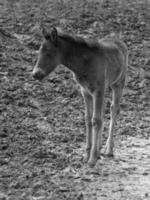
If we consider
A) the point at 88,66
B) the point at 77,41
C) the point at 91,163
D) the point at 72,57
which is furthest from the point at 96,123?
the point at 77,41

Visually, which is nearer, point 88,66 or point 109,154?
point 88,66

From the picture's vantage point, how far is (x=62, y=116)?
10148 mm

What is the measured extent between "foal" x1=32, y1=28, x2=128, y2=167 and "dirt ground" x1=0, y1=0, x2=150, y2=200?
0.55 meters

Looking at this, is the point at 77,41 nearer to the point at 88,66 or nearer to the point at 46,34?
the point at 88,66

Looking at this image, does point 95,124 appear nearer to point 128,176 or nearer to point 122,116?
point 128,176

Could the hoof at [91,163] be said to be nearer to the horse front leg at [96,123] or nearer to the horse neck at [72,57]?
the horse front leg at [96,123]

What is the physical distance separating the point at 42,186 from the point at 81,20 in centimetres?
912

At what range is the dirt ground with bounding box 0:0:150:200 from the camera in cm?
711

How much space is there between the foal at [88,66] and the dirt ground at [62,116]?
0.55m

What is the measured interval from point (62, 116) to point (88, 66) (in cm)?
255

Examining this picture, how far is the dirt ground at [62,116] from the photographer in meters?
7.11

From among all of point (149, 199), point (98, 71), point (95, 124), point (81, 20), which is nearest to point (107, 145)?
point (95, 124)

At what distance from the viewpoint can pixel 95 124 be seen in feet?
26.3

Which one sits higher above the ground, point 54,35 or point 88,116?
point 54,35
